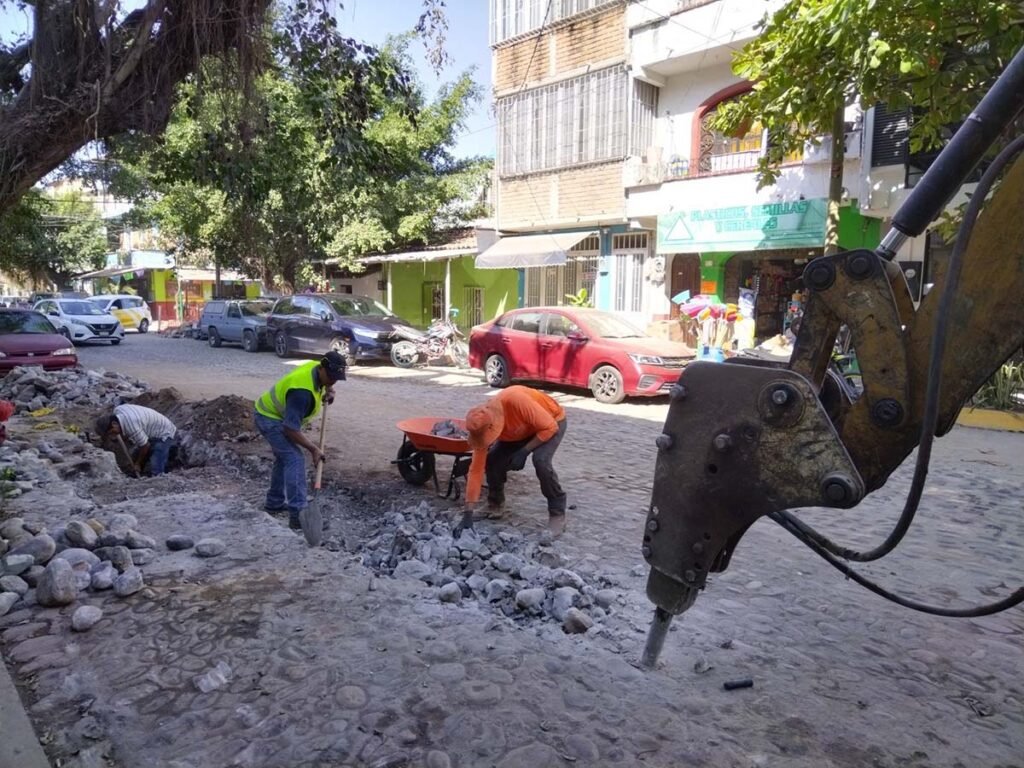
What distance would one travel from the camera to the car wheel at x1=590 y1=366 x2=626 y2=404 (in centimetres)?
1145

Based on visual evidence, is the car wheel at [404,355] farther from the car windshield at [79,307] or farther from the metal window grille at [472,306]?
the car windshield at [79,307]

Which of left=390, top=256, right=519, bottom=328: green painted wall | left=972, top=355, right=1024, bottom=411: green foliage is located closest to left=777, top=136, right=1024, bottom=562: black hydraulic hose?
left=972, top=355, right=1024, bottom=411: green foliage

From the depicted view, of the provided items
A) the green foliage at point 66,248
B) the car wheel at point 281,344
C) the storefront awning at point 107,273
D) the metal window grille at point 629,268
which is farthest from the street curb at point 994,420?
the green foliage at point 66,248

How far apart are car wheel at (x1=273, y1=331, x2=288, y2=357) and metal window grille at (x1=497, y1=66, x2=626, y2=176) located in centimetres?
727

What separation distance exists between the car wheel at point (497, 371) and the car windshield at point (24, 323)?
9208 millimetres

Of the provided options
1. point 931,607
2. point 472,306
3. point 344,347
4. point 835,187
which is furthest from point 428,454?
point 472,306

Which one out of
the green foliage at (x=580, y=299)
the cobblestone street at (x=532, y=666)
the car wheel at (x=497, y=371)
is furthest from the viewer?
the green foliage at (x=580, y=299)

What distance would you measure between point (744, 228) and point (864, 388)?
13483 millimetres

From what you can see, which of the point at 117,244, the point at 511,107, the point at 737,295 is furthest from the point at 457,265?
the point at 117,244

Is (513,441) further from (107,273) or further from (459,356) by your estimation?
(107,273)

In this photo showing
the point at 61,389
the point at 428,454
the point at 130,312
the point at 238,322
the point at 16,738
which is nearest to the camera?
the point at 16,738

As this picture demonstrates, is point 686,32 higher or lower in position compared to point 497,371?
higher

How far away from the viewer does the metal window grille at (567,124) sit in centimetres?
1664

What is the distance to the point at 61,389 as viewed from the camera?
38.7 ft
